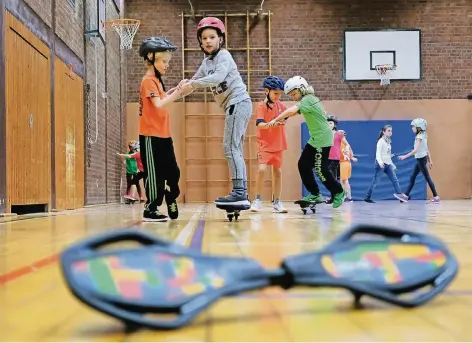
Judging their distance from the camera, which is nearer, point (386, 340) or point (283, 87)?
point (386, 340)

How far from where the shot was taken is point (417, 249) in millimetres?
1082

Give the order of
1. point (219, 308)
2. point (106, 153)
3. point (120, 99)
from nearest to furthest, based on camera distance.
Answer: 1. point (219, 308)
2. point (106, 153)
3. point (120, 99)

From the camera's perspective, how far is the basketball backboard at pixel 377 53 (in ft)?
43.4

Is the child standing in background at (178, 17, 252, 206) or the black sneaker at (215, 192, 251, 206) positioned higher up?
the child standing in background at (178, 17, 252, 206)

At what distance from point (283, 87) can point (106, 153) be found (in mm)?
6222

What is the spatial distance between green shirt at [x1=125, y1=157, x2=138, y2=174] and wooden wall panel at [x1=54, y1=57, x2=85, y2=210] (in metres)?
2.54

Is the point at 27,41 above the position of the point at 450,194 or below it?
above

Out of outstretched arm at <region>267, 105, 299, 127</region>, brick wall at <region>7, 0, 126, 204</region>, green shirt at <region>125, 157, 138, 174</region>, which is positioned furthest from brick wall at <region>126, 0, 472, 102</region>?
outstretched arm at <region>267, 105, 299, 127</region>

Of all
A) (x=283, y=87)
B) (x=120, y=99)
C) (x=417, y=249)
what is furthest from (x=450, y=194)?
(x=417, y=249)

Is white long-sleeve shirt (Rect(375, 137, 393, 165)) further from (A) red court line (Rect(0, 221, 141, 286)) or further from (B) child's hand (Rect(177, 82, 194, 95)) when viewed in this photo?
(A) red court line (Rect(0, 221, 141, 286))

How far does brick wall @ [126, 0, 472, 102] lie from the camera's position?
13.3 m

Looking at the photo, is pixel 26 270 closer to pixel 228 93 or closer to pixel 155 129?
pixel 155 129

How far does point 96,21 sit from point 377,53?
6580 millimetres

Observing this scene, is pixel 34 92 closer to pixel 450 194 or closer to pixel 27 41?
pixel 27 41
